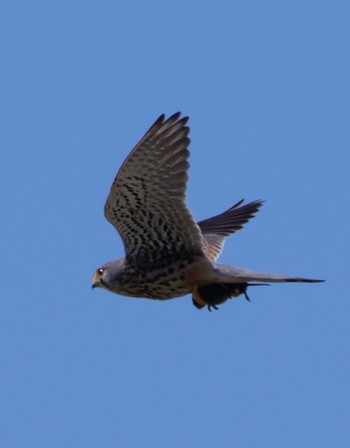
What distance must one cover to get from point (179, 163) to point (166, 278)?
3.54 feet

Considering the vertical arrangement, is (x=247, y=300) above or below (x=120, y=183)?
below

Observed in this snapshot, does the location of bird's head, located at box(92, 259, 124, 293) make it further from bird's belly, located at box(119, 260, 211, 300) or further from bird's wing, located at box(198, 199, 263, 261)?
bird's wing, located at box(198, 199, 263, 261)

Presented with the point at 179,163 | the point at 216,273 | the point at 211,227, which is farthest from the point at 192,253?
the point at 211,227

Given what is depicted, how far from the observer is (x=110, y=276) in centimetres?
1007

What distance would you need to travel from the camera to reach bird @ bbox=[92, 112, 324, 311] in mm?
9203

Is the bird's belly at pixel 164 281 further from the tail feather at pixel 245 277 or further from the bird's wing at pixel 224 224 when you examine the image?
the bird's wing at pixel 224 224

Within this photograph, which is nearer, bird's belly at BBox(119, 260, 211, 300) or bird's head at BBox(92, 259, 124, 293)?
bird's belly at BBox(119, 260, 211, 300)

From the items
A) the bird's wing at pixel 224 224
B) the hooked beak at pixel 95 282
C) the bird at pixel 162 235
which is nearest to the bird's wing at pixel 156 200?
the bird at pixel 162 235

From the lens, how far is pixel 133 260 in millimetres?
10008

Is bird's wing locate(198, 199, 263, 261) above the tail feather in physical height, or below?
above

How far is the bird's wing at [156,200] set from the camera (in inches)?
362

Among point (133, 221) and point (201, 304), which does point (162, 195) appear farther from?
point (201, 304)

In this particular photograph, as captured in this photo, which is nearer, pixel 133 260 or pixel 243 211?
pixel 133 260

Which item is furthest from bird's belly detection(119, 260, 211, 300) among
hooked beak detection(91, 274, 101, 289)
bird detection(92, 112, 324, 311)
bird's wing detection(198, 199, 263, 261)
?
bird's wing detection(198, 199, 263, 261)
